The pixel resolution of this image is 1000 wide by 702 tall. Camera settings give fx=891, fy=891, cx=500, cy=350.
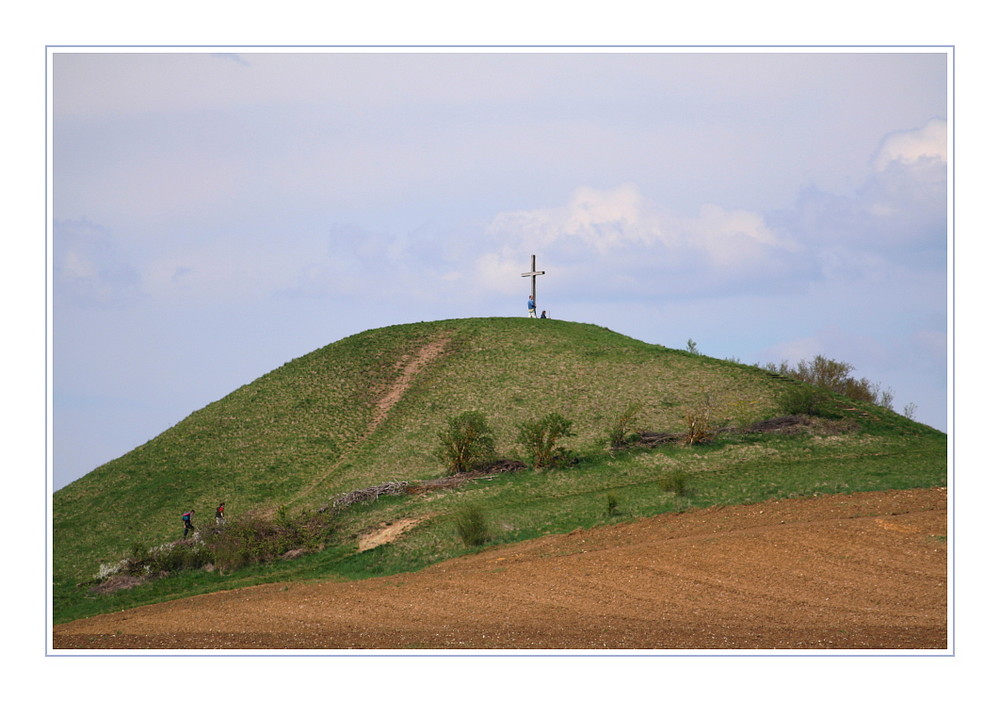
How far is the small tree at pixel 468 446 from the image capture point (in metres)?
31.2

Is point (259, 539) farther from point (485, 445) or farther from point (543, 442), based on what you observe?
point (543, 442)

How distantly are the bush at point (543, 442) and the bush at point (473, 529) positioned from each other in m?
6.66

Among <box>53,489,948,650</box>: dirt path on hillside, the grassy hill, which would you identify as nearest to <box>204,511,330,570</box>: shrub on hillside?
the grassy hill

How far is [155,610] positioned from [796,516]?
15.7 m

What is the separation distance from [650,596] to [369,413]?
25.4m

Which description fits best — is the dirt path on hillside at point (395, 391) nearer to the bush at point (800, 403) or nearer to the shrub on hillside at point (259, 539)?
the shrub on hillside at point (259, 539)

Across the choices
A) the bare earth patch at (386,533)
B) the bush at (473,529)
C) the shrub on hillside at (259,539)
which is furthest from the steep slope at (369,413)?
the bush at (473,529)

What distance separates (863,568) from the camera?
17.9 m

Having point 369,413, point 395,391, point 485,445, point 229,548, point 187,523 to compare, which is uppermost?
point 395,391

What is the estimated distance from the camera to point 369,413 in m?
Answer: 41.0

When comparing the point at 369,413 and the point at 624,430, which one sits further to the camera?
the point at 369,413

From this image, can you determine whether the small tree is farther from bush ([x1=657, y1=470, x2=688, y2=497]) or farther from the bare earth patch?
bush ([x1=657, y1=470, x2=688, y2=497])

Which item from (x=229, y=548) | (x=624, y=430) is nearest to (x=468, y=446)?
(x=624, y=430)
